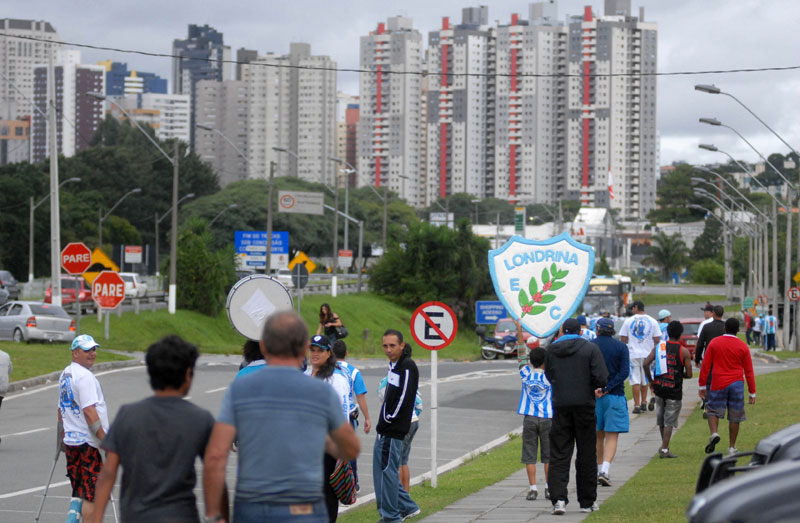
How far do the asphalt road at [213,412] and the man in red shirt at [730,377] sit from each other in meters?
3.83

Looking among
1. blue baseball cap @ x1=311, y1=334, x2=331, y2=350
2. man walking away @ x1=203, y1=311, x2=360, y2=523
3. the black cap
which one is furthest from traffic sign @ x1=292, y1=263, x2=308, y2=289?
man walking away @ x1=203, y1=311, x2=360, y2=523

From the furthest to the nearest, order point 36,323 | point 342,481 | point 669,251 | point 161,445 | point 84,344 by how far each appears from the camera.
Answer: point 669,251 < point 36,323 < point 84,344 < point 342,481 < point 161,445

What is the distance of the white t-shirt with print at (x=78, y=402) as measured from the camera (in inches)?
367

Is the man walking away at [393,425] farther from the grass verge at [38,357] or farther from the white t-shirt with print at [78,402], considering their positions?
the grass verge at [38,357]

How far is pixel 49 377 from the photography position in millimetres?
26016

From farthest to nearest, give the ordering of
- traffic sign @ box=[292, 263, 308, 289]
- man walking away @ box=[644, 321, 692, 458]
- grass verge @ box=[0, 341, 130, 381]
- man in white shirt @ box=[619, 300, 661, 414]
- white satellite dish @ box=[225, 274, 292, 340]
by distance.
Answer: traffic sign @ box=[292, 263, 308, 289] < grass verge @ box=[0, 341, 130, 381] < man in white shirt @ box=[619, 300, 661, 414] < man walking away @ box=[644, 321, 692, 458] < white satellite dish @ box=[225, 274, 292, 340]

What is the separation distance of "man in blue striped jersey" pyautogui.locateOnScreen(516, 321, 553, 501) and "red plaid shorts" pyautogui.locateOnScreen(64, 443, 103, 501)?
423 centimetres

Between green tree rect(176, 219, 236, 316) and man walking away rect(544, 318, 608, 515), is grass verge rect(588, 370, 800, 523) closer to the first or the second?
man walking away rect(544, 318, 608, 515)

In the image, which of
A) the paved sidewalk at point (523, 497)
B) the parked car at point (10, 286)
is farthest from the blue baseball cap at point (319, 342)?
the parked car at point (10, 286)

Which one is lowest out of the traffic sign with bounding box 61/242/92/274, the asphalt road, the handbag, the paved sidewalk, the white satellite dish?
the asphalt road

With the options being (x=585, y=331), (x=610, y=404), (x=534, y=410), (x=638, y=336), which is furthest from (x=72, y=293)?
(x=534, y=410)

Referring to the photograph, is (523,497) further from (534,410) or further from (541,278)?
(541,278)

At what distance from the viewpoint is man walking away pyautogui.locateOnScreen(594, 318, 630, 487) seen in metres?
12.5

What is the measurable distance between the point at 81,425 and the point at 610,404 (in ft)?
18.6
